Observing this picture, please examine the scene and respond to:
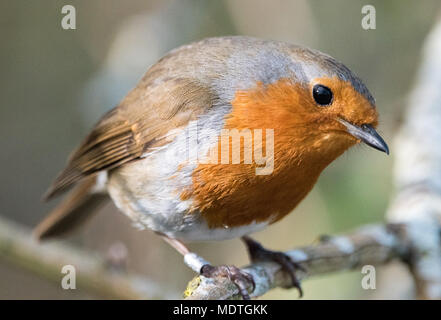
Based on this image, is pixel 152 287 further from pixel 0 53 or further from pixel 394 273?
pixel 0 53

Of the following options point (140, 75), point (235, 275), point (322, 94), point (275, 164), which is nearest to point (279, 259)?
point (235, 275)

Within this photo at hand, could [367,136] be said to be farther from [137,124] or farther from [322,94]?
[137,124]

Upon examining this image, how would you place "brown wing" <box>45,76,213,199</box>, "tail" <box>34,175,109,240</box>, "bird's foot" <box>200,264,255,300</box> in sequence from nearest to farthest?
"bird's foot" <box>200,264,255,300</box> → "brown wing" <box>45,76,213,199</box> → "tail" <box>34,175,109,240</box>

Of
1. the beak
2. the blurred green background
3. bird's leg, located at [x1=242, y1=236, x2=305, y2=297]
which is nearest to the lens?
the beak

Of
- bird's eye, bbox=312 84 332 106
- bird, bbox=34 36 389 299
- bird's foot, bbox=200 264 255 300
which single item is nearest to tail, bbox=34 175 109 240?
bird, bbox=34 36 389 299

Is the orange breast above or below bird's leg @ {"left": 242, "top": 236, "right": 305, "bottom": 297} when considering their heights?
above

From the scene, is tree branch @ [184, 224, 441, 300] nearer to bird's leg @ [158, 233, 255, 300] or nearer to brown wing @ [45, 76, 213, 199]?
bird's leg @ [158, 233, 255, 300]

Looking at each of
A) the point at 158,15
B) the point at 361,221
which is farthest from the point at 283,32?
the point at 361,221
